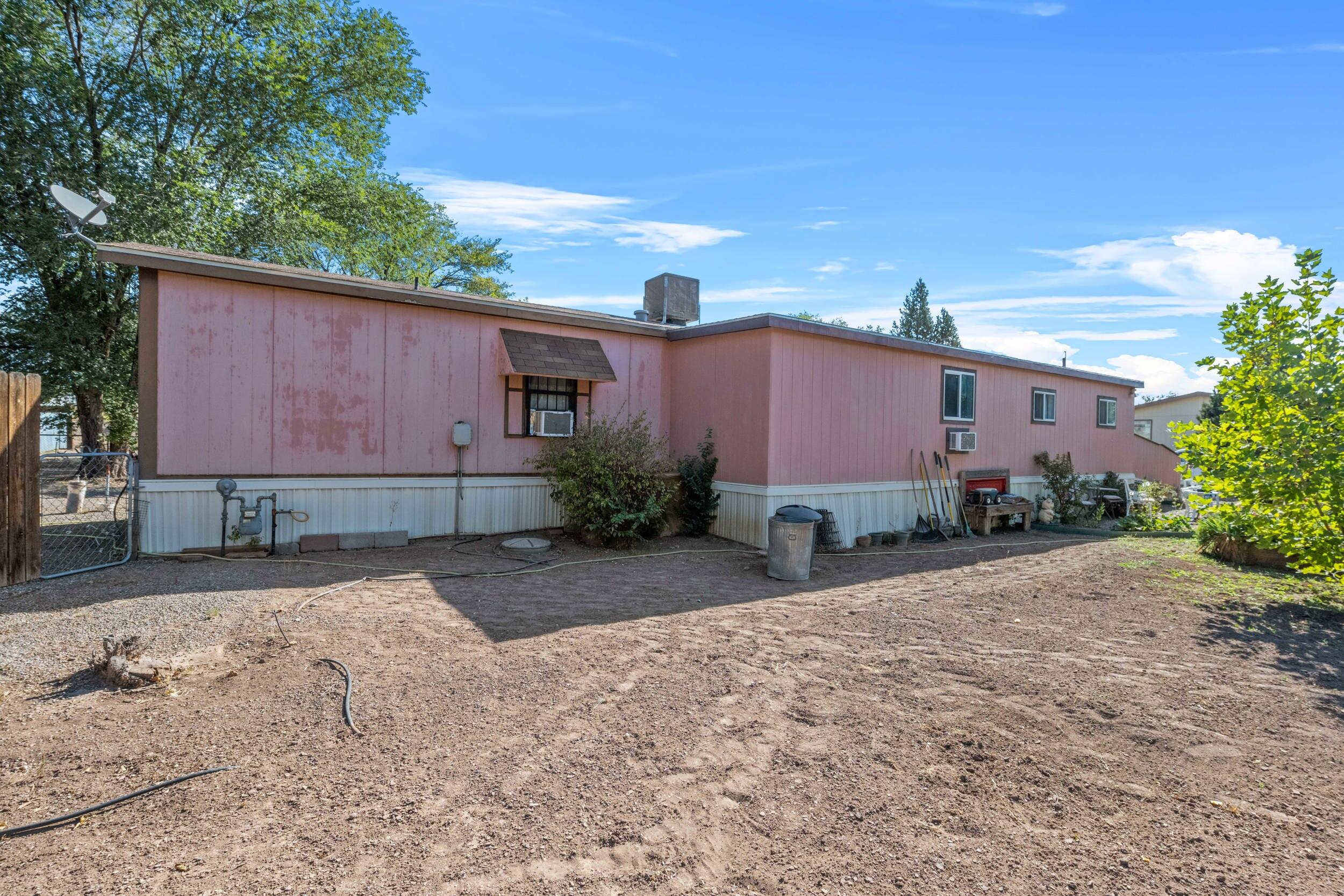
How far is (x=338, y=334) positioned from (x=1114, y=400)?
16.3m

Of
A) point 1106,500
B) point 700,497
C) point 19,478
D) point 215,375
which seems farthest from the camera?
point 1106,500

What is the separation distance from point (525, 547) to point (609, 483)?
1.29 m

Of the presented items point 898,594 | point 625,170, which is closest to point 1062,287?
point 625,170

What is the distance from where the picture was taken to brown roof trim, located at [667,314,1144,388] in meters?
8.51

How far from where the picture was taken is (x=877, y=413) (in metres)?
9.91

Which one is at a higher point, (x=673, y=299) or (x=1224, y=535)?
(x=673, y=299)

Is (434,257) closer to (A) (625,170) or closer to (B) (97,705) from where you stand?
(A) (625,170)

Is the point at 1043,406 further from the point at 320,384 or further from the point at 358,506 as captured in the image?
the point at 320,384

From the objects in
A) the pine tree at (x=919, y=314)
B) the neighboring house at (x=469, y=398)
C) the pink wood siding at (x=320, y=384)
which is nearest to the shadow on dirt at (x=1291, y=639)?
the neighboring house at (x=469, y=398)

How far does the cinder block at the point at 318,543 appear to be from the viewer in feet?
25.3

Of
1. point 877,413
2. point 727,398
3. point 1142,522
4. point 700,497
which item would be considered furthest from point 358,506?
point 1142,522

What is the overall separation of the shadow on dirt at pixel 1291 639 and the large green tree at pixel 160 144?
17.3 metres

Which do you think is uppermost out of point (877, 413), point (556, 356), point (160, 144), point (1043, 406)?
point (160, 144)

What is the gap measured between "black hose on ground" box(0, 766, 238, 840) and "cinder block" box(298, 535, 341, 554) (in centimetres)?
543
